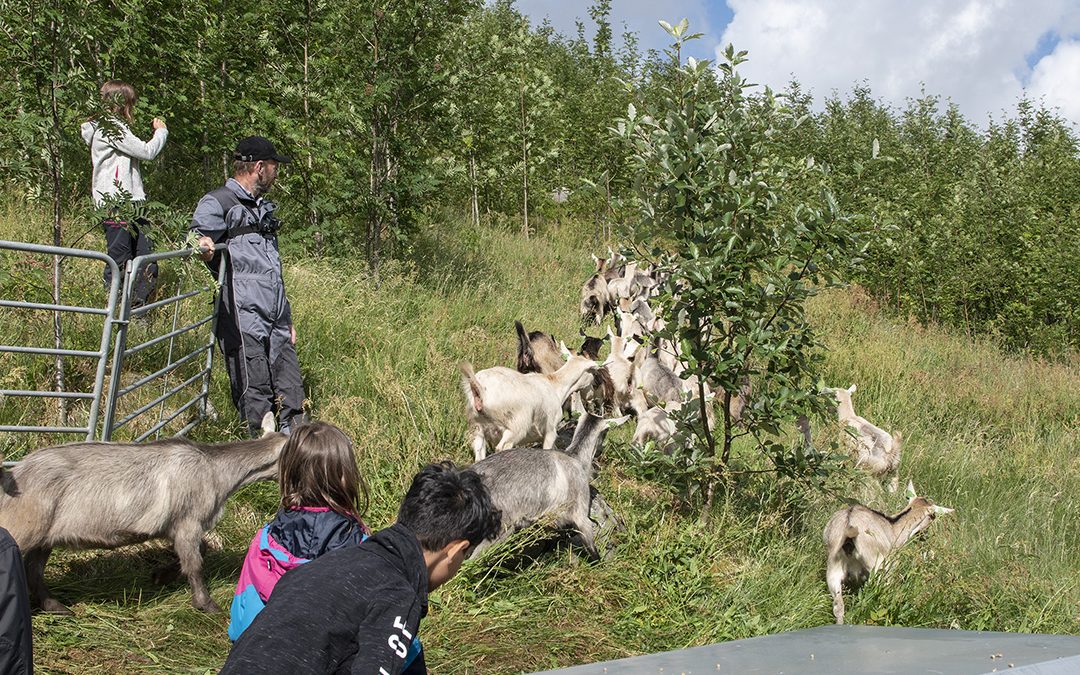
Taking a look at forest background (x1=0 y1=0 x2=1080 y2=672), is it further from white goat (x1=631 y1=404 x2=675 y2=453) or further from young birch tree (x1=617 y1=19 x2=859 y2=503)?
white goat (x1=631 y1=404 x2=675 y2=453)

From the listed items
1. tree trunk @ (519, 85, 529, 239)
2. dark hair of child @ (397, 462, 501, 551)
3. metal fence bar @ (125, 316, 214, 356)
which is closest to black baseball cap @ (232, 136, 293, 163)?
metal fence bar @ (125, 316, 214, 356)

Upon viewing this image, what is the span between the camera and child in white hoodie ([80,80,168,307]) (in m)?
7.38

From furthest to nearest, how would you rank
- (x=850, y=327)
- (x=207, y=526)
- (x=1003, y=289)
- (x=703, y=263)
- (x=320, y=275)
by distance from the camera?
1. (x=1003, y=289)
2. (x=850, y=327)
3. (x=320, y=275)
4. (x=703, y=263)
5. (x=207, y=526)

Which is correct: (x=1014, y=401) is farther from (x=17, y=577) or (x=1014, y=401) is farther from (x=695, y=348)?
(x=17, y=577)

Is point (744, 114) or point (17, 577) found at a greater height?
point (744, 114)

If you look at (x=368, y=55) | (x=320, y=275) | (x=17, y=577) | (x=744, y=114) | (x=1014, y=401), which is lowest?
(x=1014, y=401)

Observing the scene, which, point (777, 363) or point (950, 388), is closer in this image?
point (777, 363)

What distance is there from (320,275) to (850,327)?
31.3ft

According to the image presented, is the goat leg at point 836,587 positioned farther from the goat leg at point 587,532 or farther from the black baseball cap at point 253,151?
the black baseball cap at point 253,151

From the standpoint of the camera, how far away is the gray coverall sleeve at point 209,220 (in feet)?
22.9

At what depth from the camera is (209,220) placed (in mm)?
6984

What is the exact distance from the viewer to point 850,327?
1634 centimetres

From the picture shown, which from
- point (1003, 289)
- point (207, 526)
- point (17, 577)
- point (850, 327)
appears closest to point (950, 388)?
point (850, 327)

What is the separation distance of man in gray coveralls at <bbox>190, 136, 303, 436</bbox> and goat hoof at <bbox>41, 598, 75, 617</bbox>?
2109mm
